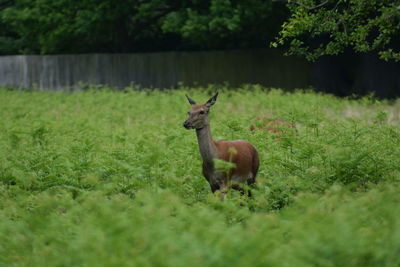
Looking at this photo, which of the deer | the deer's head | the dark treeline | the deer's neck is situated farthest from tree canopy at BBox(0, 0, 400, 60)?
the deer's neck

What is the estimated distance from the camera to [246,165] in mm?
10312

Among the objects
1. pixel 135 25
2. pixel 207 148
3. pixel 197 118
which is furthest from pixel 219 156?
pixel 135 25

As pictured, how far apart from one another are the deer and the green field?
0.28 metres

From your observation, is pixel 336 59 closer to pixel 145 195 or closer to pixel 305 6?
pixel 305 6

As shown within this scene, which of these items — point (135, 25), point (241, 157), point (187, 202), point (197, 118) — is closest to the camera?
point (187, 202)

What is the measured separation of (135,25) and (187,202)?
2887cm

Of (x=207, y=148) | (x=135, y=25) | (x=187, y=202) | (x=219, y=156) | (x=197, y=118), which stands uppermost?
(x=197, y=118)

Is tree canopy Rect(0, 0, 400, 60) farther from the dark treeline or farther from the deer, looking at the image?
the deer

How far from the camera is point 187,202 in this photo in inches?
358

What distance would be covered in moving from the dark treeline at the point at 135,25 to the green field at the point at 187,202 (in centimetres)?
1263

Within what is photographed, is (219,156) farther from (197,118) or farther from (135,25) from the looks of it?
(135,25)

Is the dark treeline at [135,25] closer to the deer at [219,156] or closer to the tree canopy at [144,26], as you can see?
the tree canopy at [144,26]

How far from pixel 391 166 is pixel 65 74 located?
28558 millimetres

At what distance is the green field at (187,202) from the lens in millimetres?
5598
